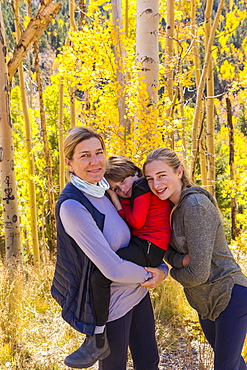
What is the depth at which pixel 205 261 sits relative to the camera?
1.68 meters

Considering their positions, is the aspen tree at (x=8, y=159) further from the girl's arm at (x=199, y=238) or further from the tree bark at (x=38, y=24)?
the girl's arm at (x=199, y=238)

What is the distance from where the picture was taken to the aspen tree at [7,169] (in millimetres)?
4422

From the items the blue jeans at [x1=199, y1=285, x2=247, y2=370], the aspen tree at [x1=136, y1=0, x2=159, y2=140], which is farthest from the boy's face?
the aspen tree at [x1=136, y1=0, x2=159, y2=140]

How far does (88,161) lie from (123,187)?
13.4 inches

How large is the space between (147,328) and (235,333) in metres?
0.48

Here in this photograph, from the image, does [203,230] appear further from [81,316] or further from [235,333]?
[81,316]

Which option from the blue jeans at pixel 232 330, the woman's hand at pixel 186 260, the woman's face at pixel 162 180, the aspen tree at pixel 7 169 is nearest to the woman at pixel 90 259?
the woman's hand at pixel 186 260

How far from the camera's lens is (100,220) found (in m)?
1.66

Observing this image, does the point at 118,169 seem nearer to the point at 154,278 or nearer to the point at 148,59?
the point at 154,278

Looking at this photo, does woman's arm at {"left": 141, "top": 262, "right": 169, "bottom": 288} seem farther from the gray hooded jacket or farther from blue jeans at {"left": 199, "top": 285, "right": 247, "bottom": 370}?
blue jeans at {"left": 199, "top": 285, "right": 247, "bottom": 370}

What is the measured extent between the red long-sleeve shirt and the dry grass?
1199 mm

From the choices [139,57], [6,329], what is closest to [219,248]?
[6,329]

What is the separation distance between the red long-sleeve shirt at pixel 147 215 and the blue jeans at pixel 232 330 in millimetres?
445

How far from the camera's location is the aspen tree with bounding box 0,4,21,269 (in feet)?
14.5
